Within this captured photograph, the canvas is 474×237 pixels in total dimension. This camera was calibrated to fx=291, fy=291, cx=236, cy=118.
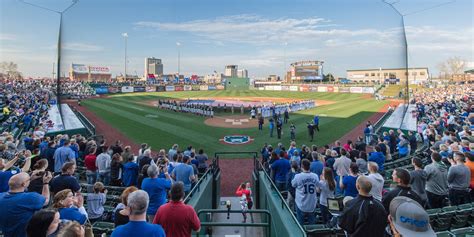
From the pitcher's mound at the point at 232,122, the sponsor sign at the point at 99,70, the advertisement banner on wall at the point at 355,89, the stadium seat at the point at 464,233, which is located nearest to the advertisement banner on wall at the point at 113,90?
the sponsor sign at the point at 99,70

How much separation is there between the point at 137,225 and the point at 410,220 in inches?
110

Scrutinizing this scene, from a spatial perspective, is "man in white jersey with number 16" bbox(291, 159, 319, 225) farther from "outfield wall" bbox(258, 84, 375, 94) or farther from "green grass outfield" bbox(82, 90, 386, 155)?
"outfield wall" bbox(258, 84, 375, 94)

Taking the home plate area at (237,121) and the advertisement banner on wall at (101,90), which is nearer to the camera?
the home plate area at (237,121)

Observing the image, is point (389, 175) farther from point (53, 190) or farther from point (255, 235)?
point (53, 190)

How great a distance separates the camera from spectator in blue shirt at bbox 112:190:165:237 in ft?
10.0

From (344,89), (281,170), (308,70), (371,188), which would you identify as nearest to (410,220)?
(371,188)

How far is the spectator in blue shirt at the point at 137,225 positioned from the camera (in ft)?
10.0

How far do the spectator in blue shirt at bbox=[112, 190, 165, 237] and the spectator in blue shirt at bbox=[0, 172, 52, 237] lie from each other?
1663mm

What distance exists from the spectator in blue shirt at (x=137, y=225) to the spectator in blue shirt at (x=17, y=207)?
1663mm

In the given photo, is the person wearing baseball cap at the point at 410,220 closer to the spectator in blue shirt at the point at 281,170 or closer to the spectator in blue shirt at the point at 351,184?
the spectator in blue shirt at the point at 351,184

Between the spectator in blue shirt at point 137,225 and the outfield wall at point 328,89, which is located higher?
the outfield wall at point 328,89

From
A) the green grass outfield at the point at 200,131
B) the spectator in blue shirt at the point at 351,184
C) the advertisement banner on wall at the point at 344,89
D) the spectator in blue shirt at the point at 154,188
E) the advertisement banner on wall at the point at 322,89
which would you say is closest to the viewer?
the spectator in blue shirt at the point at 154,188

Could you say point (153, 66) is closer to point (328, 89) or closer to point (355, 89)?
point (328, 89)

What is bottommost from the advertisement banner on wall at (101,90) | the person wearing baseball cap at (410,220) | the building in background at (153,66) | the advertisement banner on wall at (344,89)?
the person wearing baseball cap at (410,220)
